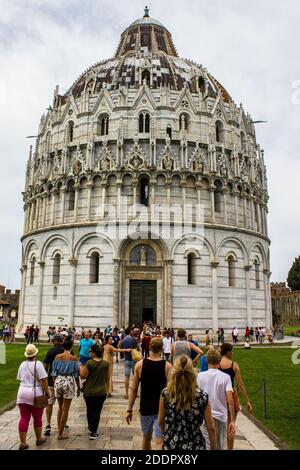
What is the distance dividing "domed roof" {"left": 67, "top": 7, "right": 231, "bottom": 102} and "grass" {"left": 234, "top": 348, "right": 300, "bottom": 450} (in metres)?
26.5

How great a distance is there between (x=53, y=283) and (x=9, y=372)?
17.3m

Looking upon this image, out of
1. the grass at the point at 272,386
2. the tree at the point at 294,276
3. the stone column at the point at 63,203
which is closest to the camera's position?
the grass at the point at 272,386

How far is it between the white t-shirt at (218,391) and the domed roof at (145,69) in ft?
112

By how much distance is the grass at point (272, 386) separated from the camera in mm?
9180

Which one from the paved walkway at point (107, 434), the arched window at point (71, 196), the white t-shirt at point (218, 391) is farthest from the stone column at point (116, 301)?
the white t-shirt at point (218, 391)

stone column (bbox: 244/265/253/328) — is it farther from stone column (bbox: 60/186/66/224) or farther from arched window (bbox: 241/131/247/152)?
stone column (bbox: 60/186/66/224)

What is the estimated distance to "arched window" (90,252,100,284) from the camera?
3193 cm

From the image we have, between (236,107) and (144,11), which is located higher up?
(144,11)

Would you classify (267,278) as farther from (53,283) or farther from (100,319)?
(53,283)

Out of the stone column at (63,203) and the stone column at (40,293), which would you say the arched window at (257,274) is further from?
the stone column at (40,293)

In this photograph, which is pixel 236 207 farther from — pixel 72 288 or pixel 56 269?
pixel 56 269

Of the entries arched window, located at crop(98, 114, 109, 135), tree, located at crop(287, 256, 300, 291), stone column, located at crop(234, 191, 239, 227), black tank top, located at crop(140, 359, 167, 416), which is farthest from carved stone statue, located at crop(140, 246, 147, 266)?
tree, located at crop(287, 256, 300, 291)

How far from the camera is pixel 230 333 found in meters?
32.2
